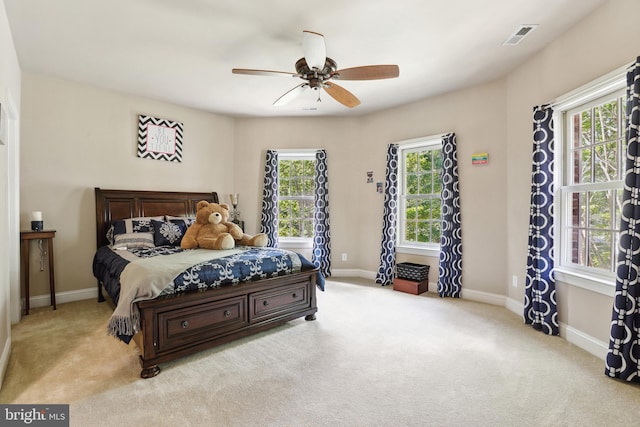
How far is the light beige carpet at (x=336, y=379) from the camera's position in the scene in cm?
176

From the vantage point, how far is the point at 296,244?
5.27 metres

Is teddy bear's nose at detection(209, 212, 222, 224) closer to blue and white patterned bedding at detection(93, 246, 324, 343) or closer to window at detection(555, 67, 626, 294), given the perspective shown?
blue and white patterned bedding at detection(93, 246, 324, 343)

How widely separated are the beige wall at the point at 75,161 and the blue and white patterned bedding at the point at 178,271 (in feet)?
2.04

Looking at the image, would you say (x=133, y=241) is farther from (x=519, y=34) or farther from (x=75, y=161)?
(x=519, y=34)

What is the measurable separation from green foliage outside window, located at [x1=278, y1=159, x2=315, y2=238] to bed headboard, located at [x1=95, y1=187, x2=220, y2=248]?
1302mm

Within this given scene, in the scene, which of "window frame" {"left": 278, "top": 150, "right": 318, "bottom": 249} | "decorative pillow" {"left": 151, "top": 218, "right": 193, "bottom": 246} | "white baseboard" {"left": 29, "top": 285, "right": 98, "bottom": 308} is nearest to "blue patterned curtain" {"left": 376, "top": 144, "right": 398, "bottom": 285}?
"window frame" {"left": 278, "top": 150, "right": 318, "bottom": 249}

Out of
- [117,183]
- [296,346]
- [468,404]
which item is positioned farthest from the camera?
[117,183]

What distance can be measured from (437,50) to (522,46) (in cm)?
78

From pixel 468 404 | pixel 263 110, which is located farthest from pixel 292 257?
pixel 263 110

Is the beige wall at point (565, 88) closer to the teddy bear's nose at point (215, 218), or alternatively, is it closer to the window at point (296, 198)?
the window at point (296, 198)

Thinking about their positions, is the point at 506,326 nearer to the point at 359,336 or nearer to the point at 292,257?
the point at 359,336

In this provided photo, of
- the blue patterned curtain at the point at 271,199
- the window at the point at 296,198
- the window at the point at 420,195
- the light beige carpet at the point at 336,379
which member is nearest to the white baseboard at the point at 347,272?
the window at the point at 296,198

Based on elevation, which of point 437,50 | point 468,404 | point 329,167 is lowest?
point 468,404

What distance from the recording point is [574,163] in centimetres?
284
